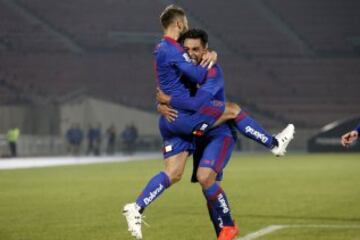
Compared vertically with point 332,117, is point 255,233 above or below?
below

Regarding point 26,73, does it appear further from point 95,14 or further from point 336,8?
point 336,8

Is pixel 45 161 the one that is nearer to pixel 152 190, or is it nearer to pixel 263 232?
pixel 263 232

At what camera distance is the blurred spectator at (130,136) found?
133ft

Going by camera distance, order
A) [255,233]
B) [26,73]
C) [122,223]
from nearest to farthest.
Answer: [255,233]
[122,223]
[26,73]

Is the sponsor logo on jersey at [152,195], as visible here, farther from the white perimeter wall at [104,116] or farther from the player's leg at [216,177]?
the white perimeter wall at [104,116]

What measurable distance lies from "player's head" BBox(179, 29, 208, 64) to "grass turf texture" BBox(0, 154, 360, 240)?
215cm

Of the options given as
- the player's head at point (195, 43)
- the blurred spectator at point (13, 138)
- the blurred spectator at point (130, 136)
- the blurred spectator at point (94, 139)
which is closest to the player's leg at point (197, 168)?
the player's head at point (195, 43)

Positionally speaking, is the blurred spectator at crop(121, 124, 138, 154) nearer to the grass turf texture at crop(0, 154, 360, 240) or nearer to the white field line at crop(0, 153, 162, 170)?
the white field line at crop(0, 153, 162, 170)

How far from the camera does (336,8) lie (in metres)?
55.9

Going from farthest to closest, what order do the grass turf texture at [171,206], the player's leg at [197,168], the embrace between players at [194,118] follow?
the grass turf texture at [171,206], the player's leg at [197,168], the embrace between players at [194,118]

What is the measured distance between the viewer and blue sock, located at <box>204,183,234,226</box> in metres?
7.37

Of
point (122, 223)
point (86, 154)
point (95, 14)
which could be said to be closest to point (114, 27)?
point (95, 14)

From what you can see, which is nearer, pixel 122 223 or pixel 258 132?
pixel 258 132

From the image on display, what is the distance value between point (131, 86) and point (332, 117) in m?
11.9
